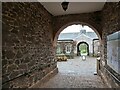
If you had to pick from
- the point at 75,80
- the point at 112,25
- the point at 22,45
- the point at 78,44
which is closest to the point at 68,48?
the point at 78,44

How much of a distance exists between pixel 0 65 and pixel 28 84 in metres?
1.88

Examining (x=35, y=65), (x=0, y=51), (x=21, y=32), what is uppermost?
(x=21, y=32)

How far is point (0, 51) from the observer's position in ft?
12.6

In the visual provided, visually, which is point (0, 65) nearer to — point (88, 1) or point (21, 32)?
point (21, 32)

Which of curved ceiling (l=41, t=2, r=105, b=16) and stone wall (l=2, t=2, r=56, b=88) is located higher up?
curved ceiling (l=41, t=2, r=105, b=16)

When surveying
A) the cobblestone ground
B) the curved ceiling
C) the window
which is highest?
the curved ceiling

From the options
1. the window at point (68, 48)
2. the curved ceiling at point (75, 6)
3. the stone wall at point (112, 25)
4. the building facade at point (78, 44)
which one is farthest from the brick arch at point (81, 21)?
the window at point (68, 48)

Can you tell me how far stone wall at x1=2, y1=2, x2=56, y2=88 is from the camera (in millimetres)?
4133

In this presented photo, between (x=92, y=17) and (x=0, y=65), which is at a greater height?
(x=92, y=17)

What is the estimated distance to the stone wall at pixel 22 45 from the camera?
413cm

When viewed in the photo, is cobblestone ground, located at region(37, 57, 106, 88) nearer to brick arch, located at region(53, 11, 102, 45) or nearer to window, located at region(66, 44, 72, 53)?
brick arch, located at region(53, 11, 102, 45)

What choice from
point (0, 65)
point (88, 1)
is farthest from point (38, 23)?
point (0, 65)

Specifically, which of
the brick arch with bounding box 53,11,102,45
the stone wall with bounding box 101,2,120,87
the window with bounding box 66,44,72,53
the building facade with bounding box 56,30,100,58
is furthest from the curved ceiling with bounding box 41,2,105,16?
the window with bounding box 66,44,72,53

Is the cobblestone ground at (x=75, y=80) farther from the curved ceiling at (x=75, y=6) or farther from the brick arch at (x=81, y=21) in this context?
the curved ceiling at (x=75, y=6)
